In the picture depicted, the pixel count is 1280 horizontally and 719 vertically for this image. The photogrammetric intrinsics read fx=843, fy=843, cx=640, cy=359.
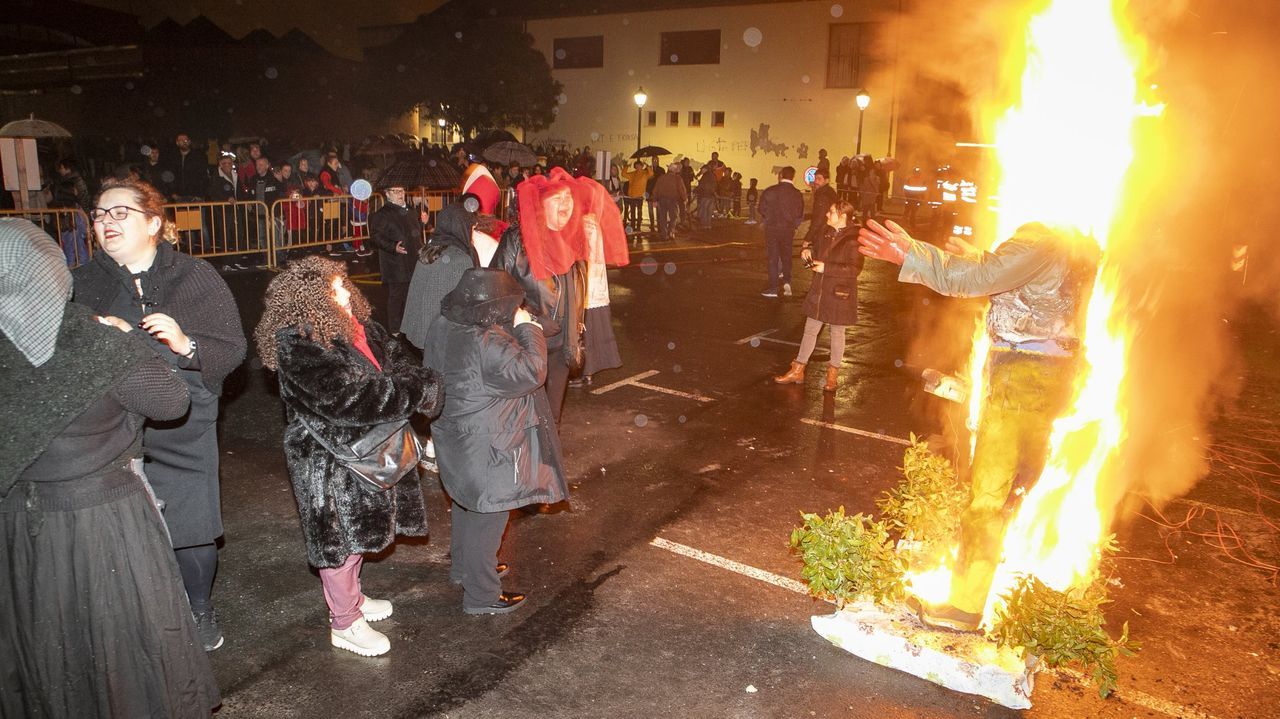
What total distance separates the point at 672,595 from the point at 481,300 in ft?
6.69

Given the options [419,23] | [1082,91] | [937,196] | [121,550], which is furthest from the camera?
[419,23]

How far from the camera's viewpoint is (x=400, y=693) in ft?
12.8

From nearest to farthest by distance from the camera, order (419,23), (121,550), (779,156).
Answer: (121,550) → (779,156) → (419,23)

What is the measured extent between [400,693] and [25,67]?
1369 inches

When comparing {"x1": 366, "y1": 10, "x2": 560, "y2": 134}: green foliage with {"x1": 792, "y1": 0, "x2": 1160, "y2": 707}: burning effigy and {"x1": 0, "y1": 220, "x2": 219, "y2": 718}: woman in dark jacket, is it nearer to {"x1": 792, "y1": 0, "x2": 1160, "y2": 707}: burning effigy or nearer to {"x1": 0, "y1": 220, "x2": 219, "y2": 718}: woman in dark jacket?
{"x1": 792, "y1": 0, "x2": 1160, "y2": 707}: burning effigy

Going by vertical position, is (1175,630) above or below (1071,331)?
below

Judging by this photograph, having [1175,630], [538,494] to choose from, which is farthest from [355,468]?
[1175,630]

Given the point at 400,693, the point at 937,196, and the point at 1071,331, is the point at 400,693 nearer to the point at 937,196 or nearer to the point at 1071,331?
the point at 1071,331

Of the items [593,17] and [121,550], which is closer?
[121,550]

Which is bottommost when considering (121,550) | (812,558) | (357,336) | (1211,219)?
(812,558)

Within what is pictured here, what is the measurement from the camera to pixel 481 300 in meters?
4.12

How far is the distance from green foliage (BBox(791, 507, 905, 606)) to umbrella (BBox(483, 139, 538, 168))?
551 inches

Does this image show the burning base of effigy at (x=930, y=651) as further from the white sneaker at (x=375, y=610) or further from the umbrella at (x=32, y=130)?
the umbrella at (x=32, y=130)

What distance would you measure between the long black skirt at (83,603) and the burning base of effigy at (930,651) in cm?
304
